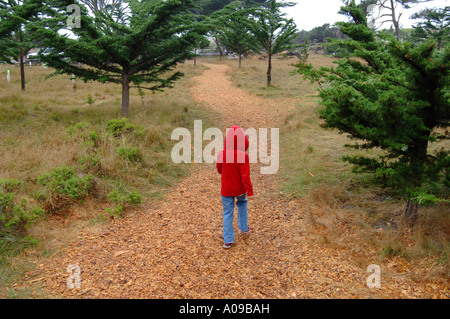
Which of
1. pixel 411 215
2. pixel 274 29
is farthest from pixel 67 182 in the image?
pixel 274 29

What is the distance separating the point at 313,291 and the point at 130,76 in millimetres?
9487

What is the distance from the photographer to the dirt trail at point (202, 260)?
3.17 m

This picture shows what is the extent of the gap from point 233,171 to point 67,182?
2825 mm

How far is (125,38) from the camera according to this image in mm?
8773

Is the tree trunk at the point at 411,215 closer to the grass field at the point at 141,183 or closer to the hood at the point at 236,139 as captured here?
the grass field at the point at 141,183

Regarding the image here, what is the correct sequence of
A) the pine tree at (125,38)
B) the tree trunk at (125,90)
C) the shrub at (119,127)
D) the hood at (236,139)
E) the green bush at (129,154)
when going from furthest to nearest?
1. the tree trunk at (125,90)
2. the pine tree at (125,38)
3. the shrub at (119,127)
4. the green bush at (129,154)
5. the hood at (236,139)

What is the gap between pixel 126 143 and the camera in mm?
7000

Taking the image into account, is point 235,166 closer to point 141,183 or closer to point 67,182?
point 141,183

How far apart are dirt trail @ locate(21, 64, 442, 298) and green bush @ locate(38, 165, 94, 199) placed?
89cm

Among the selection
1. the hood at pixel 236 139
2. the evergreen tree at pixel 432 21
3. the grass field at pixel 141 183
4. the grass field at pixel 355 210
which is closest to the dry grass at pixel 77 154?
the grass field at pixel 141 183

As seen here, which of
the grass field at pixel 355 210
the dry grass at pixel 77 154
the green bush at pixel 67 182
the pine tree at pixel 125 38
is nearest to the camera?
the grass field at pixel 355 210

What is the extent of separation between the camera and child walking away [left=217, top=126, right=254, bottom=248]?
3900mm

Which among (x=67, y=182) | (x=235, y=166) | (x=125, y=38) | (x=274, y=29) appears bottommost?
(x=67, y=182)
